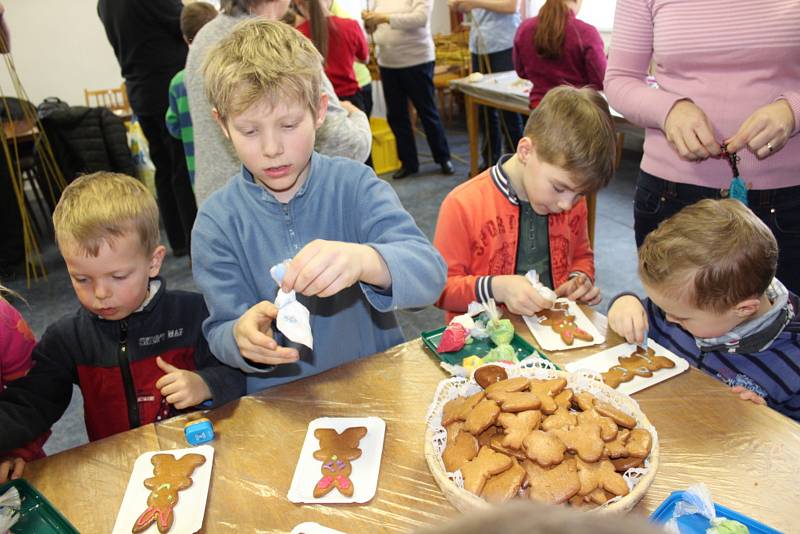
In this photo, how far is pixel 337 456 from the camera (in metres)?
1.01

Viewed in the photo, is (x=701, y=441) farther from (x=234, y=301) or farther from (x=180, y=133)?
(x=180, y=133)

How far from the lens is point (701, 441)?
100 cm

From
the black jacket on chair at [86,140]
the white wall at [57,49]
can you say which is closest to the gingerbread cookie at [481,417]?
the black jacket on chair at [86,140]

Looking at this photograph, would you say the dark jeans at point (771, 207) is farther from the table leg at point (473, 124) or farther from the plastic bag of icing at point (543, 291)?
the table leg at point (473, 124)

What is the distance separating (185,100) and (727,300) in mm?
2046

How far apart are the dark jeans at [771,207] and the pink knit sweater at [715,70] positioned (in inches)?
0.8

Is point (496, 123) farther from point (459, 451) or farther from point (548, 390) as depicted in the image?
point (459, 451)

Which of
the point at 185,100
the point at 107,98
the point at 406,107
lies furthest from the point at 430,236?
the point at 107,98

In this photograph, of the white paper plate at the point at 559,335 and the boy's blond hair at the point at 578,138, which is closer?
the white paper plate at the point at 559,335

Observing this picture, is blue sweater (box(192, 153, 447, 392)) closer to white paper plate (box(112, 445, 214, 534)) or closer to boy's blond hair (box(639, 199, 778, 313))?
white paper plate (box(112, 445, 214, 534))

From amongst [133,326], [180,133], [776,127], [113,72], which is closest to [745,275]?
[776,127]

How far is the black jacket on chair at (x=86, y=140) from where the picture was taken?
4.37 meters

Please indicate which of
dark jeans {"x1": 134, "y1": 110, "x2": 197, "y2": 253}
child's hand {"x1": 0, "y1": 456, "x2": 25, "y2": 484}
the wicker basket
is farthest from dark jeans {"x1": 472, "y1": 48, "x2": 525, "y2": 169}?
child's hand {"x1": 0, "y1": 456, "x2": 25, "y2": 484}

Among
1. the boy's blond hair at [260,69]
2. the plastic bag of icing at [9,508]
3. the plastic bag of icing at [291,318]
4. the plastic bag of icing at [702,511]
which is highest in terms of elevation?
the boy's blond hair at [260,69]
